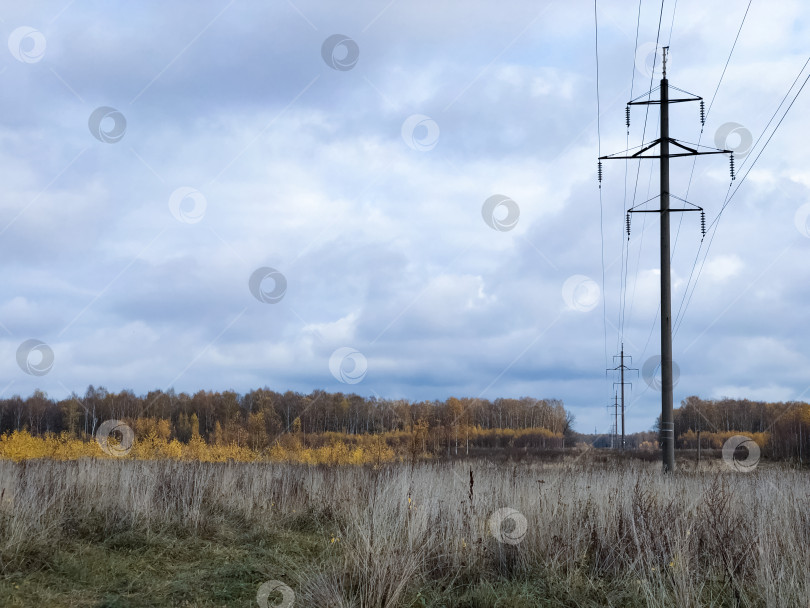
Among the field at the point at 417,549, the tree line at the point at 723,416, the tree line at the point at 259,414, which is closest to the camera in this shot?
the field at the point at 417,549

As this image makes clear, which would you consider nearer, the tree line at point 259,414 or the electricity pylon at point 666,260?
the electricity pylon at point 666,260

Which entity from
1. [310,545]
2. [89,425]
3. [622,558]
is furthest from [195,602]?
[89,425]

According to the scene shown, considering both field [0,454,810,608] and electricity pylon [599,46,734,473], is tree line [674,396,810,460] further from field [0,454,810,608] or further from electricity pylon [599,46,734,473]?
field [0,454,810,608]

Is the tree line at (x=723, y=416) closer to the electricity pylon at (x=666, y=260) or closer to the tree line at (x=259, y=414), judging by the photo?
the tree line at (x=259, y=414)

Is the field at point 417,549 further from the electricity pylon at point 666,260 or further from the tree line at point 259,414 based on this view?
the tree line at point 259,414

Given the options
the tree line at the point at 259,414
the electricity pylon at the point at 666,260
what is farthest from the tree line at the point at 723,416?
the electricity pylon at the point at 666,260

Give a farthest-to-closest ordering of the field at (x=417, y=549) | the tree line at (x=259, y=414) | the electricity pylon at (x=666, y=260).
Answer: the tree line at (x=259, y=414) → the electricity pylon at (x=666, y=260) → the field at (x=417, y=549)

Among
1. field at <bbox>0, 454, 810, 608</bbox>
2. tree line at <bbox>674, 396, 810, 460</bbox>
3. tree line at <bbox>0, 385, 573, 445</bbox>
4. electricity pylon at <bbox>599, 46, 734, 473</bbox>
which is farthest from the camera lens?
tree line at <bbox>674, 396, 810, 460</bbox>

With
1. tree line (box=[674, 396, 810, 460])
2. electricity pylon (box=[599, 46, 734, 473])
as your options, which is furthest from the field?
tree line (box=[674, 396, 810, 460])

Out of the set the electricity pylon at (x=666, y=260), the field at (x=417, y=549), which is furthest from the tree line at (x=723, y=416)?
the field at (x=417, y=549)

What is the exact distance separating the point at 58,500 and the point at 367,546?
17.3ft

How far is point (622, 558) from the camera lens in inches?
220

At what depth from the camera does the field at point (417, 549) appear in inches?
194

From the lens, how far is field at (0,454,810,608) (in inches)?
194
